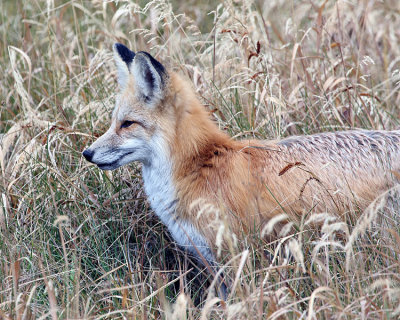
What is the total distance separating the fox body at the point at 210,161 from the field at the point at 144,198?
0.71 ft

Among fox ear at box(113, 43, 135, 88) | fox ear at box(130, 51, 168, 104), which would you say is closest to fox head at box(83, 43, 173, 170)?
fox ear at box(130, 51, 168, 104)

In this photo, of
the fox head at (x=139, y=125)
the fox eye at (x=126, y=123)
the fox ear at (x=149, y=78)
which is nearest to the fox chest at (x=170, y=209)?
the fox head at (x=139, y=125)

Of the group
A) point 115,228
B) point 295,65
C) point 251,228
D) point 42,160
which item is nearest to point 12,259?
point 115,228

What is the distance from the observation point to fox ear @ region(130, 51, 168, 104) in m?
4.12

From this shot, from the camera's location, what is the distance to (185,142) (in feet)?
14.2

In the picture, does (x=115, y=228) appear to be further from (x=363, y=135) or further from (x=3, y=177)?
(x=363, y=135)

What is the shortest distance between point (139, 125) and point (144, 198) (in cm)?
90

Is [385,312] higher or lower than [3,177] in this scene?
lower

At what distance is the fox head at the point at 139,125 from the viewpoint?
13.9 ft

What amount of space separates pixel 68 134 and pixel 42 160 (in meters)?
0.38

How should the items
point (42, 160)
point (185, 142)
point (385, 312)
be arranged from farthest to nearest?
1. point (42, 160)
2. point (185, 142)
3. point (385, 312)

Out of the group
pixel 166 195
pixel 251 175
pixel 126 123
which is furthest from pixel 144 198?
pixel 251 175

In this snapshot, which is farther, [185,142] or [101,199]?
[101,199]

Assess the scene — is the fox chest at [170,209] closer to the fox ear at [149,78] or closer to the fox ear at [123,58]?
the fox ear at [149,78]
